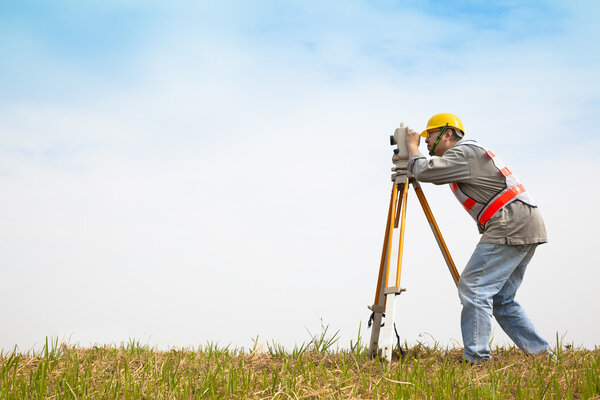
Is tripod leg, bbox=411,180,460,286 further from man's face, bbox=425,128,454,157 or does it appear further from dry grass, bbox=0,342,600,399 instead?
dry grass, bbox=0,342,600,399

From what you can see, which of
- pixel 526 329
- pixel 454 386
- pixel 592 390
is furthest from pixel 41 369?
pixel 526 329

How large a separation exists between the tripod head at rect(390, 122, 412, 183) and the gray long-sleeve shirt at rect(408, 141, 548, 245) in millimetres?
140

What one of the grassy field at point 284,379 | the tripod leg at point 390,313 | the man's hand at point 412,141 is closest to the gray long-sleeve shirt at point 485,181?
the man's hand at point 412,141

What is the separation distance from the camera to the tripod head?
644cm

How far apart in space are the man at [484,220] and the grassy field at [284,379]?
0.49 metres

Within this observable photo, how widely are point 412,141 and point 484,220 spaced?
3.72ft

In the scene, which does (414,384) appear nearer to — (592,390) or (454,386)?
(454,386)

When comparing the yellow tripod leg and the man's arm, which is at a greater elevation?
the man's arm

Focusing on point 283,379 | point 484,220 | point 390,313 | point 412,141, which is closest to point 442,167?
point 412,141

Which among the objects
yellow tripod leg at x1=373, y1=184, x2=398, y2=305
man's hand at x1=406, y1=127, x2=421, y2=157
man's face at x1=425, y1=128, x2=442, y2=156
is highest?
man's face at x1=425, y1=128, x2=442, y2=156

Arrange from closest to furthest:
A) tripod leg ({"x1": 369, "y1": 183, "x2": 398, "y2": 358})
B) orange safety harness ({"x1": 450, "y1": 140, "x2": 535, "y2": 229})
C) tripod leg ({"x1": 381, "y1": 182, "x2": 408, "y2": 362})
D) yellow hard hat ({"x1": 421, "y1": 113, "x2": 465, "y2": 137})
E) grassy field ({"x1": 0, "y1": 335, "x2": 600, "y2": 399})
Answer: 1. grassy field ({"x1": 0, "y1": 335, "x2": 600, "y2": 399})
2. tripod leg ({"x1": 381, "y1": 182, "x2": 408, "y2": 362})
3. orange safety harness ({"x1": 450, "y1": 140, "x2": 535, "y2": 229})
4. tripod leg ({"x1": 369, "y1": 183, "x2": 398, "y2": 358})
5. yellow hard hat ({"x1": 421, "y1": 113, "x2": 465, "y2": 137})

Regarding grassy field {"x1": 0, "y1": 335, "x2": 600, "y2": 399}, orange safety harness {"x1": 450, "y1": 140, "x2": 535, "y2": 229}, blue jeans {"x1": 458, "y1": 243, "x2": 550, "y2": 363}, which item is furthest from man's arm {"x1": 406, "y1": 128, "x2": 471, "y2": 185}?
grassy field {"x1": 0, "y1": 335, "x2": 600, "y2": 399}

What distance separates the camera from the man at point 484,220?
19.8 feet

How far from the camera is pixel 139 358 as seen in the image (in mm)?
6066
